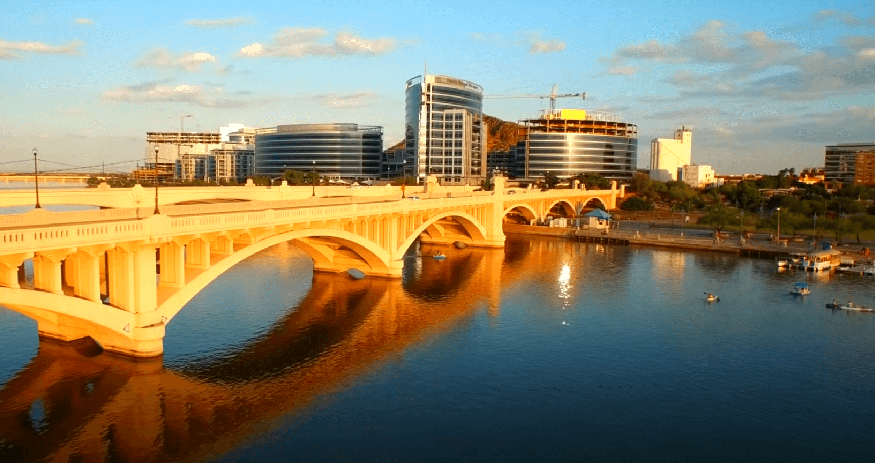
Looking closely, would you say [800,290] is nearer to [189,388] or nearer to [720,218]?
[720,218]

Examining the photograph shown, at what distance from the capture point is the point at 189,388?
107ft

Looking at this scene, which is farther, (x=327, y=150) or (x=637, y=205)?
(x=327, y=150)

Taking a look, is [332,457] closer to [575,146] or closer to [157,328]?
[157,328]

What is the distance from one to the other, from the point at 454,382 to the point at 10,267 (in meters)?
20.9

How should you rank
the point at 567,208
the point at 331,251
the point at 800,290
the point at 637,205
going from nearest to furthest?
the point at 800,290 → the point at 331,251 → the point at 567,208 → the point at 637,205

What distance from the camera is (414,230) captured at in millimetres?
65188

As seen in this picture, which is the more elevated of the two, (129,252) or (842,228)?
(129,252)

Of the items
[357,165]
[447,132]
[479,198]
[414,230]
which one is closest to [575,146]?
[447,132]

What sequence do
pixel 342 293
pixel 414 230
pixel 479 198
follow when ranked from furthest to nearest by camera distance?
pixel 479 198 < pixel 414 230 < pixel 342 293

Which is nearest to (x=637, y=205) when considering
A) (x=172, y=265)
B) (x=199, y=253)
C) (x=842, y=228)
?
(x=842, y=228)

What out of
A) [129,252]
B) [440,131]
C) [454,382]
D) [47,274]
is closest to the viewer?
[47,274]

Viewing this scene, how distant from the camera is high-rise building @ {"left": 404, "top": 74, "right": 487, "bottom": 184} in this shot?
6914 inches

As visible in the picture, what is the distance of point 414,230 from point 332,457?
131 feet

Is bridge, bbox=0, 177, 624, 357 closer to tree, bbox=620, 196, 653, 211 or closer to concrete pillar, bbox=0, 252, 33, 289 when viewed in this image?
concrete pillar, bbox=0, 252, 33, 289
